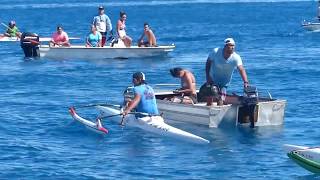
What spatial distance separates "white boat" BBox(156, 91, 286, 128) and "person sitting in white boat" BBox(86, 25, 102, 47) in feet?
52.6

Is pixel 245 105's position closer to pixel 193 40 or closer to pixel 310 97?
pixel 310 97

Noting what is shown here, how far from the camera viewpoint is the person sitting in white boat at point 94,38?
129 feet

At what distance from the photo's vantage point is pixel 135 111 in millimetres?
22672

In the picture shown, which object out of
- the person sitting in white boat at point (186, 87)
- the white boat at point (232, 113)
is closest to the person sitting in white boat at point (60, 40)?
the person sitting in white boat at point (186, 87)

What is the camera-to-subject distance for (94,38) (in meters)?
39.5

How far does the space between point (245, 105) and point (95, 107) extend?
474 centimetres

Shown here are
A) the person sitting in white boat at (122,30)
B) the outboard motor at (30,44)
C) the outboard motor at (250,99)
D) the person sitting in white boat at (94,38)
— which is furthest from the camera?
the outboard motor at (30,44)

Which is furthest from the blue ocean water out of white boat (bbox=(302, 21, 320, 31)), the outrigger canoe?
white boat (bbox=(302, 21, 320, 31))

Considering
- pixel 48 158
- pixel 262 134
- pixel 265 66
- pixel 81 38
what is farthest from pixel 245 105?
pixel 81 38

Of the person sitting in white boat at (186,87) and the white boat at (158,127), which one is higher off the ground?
the person sitting in white boat at (186,87)

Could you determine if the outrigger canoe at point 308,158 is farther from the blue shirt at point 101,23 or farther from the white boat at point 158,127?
the blue shirt at point 101,23

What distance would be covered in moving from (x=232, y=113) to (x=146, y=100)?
6.57ft

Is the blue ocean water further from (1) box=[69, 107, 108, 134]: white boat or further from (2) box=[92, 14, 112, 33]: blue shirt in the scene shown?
(2) box=[92, 14, 112, 33]: blue shirt

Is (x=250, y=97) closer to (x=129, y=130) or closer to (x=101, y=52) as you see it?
(x=129, y=130)
